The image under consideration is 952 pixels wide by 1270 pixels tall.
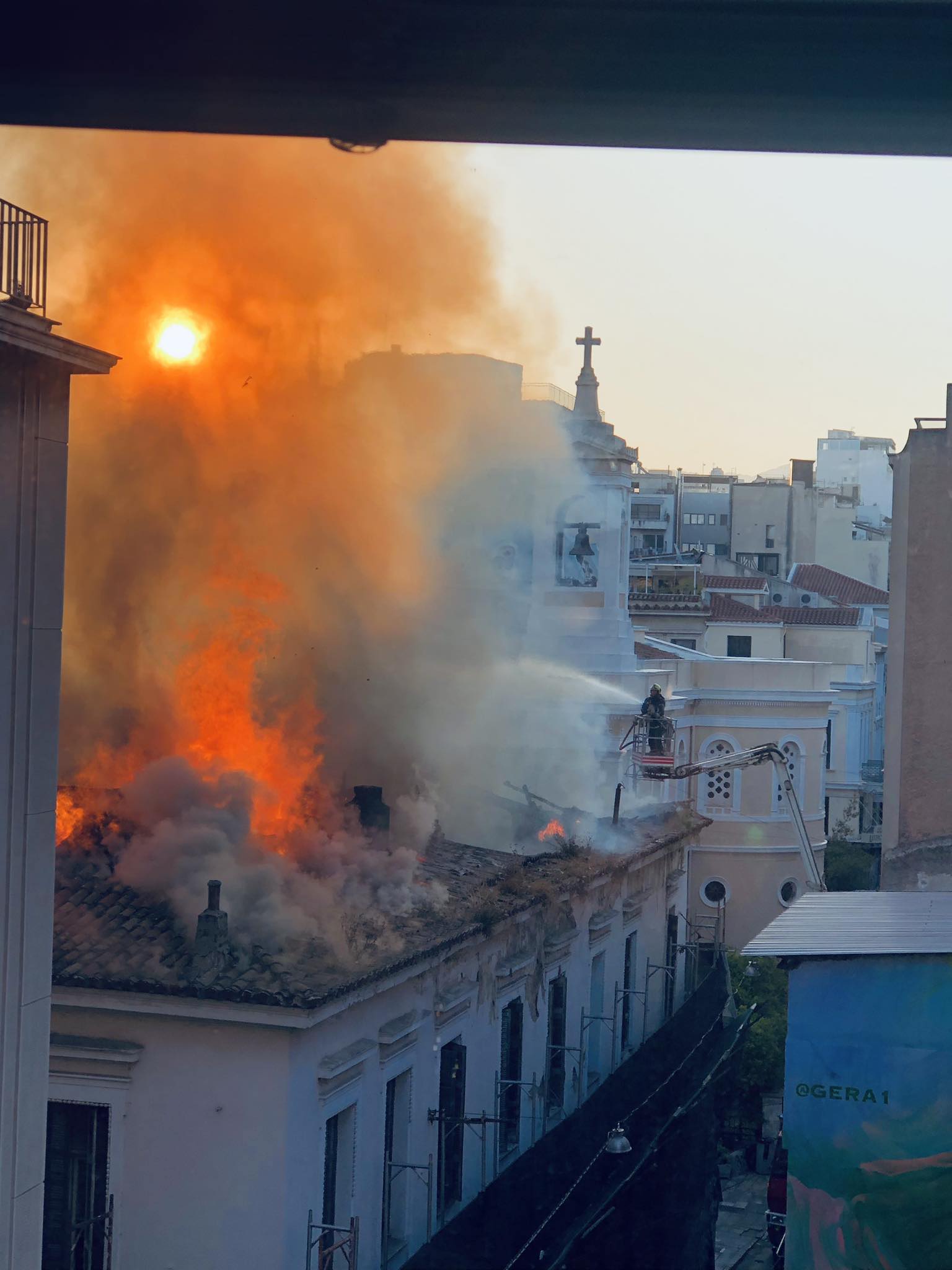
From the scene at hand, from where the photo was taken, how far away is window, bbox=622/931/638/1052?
9.40 meters

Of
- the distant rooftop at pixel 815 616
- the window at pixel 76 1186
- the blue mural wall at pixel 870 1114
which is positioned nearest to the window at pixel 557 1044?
the blue mural wall at pixel 870 1114

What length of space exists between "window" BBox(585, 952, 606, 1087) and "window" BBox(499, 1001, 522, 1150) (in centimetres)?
140

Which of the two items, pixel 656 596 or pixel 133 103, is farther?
pixel 656 596

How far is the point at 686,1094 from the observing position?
28.7 ft

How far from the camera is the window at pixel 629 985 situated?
9.40 metres

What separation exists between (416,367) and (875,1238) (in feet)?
22.4

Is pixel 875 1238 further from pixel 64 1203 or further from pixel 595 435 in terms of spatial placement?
pixel 595 435

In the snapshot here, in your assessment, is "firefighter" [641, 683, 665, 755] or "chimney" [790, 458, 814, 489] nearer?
"firefighter" [641, 683, 665, 755]

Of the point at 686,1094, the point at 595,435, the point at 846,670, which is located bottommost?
the point at 686,1094

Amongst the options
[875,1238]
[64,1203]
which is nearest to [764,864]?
[875,1238]

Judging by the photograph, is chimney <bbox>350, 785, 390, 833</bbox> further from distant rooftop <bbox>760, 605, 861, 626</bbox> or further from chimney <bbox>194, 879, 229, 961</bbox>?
distant rooftop <bbox>760, 605, 861, 626</bbox>

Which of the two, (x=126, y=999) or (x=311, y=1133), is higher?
(x=126, y=999)

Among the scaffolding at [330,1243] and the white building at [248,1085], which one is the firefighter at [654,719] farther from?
the scaffolding at [330,1243]

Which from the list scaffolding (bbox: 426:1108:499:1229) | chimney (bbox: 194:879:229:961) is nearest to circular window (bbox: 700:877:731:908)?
scaffolding (bbox: 426:1108:499:1229)
